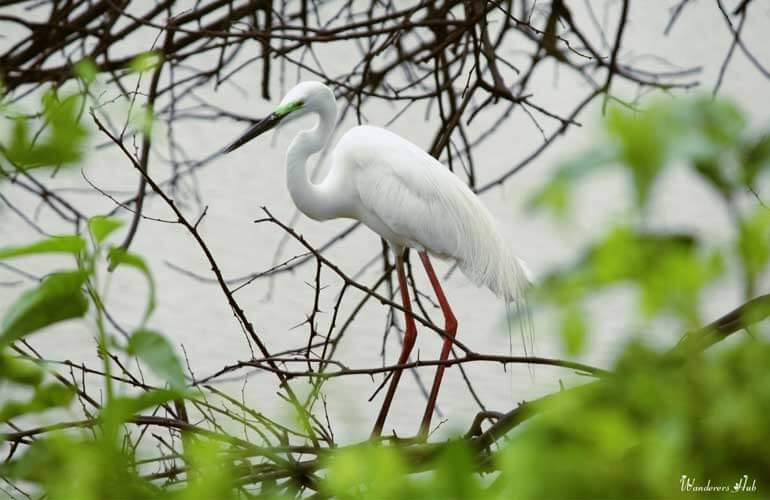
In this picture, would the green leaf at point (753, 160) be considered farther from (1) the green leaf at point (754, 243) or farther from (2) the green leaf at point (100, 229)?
(2) the green leaf at point (100, 229)

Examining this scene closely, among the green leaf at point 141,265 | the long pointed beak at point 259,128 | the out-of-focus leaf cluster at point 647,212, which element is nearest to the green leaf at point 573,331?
the out-of-focus leaf cluster at point 647,212

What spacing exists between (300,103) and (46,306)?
1.59 meters

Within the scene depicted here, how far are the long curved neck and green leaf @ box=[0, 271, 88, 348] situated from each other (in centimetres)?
159

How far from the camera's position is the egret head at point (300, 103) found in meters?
1.79

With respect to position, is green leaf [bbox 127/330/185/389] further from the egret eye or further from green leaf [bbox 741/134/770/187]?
the egret eye

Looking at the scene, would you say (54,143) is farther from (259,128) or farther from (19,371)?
(259,128)

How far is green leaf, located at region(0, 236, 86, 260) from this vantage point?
231 millimetres

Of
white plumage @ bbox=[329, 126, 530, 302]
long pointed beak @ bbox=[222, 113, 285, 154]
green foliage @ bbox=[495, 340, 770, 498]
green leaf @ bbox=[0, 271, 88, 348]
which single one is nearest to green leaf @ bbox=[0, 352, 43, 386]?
green leaf @ bbox=[0, 271, 88, 348]

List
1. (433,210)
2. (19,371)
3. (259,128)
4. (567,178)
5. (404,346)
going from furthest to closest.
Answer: (404,346) → (433,210) → (259,128) → (19,371) → (567,178)

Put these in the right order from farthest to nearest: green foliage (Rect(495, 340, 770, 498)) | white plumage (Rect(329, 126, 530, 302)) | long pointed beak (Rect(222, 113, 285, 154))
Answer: white plumage (Rect(329, 126, 530, 302))
long pointed beak (Rect(222, 113, 285, 154))
green foliage (Rect(495, 340, 770, 498))

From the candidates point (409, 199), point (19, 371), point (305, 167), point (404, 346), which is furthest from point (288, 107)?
point (19, 371)

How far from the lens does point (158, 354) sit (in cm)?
25

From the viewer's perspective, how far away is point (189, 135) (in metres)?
3.78

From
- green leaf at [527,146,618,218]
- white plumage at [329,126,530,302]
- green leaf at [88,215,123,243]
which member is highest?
white plumage at [329,126,530,302]
